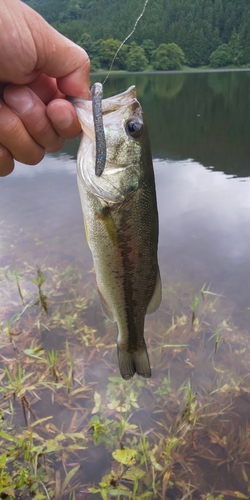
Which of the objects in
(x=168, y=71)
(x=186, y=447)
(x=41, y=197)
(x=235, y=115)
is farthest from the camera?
(x=168, y=71)

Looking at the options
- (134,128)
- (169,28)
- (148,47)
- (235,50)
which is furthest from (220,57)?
(134,128)

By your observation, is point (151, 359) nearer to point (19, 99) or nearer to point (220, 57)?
point (19, 99)

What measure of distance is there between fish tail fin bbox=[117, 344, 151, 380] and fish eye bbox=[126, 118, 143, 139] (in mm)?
1396

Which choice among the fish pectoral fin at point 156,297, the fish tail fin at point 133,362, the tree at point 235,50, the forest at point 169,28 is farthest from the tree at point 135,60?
the fish tail fin at point 133,362

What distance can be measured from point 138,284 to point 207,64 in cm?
7838

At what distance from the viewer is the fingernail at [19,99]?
204 cm

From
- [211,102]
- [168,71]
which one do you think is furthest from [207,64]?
[211,102]

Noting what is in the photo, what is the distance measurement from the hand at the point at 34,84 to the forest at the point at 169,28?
2310 inches

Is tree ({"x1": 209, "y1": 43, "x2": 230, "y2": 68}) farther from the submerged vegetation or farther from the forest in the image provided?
the submerged vegetation

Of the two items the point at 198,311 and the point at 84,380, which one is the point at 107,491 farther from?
the point at 198,311

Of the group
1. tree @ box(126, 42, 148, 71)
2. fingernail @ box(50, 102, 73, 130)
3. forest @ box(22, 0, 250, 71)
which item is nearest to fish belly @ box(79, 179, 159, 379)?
fingernail @ box(50, 102, 73, 130)

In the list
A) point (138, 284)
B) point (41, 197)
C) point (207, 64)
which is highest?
point (138, 284)

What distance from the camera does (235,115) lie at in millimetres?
20219

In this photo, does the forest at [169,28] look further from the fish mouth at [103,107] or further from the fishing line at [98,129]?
the fishing line at [98,129]
